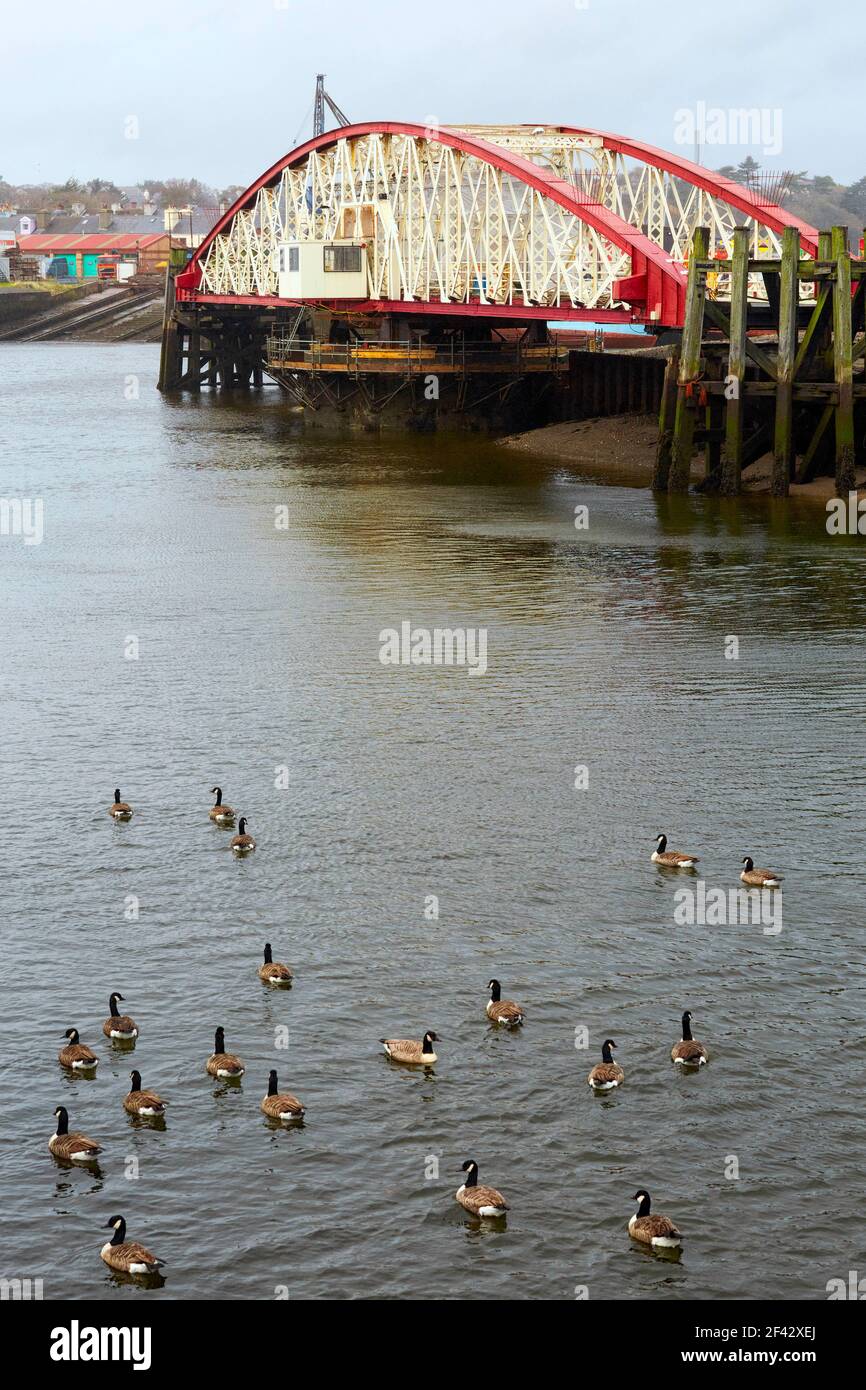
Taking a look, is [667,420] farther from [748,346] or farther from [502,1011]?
Result: [502,1011]

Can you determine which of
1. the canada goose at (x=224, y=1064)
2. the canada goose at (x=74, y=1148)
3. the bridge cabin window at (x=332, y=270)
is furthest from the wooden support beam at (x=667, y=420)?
the canada goose at (x=74, y=1148)

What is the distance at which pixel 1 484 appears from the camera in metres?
71.8

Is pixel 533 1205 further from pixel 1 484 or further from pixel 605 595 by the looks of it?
pixel 1 484

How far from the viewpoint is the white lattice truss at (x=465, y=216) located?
248 ft

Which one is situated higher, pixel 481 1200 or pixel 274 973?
pixel 274 973

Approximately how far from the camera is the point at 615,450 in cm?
7431

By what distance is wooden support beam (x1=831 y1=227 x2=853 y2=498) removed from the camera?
2117 inches

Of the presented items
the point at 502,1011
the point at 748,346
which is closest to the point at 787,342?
the point at 748,346

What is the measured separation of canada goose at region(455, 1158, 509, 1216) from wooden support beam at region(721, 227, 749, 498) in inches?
1665

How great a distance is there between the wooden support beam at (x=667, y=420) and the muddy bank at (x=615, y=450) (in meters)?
2.45

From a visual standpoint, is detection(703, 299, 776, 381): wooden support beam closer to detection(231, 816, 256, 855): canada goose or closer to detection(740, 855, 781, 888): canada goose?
detection(740, 855, 781, 888): canada goose

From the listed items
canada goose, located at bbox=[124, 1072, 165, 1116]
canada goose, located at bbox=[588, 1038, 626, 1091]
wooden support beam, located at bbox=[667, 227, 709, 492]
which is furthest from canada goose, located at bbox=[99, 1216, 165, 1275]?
wooden support beam, located at bbox=[667, 227, 709, 492]

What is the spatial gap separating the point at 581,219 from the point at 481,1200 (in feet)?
182
